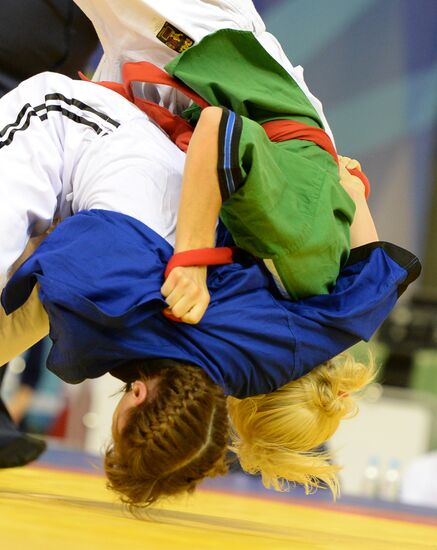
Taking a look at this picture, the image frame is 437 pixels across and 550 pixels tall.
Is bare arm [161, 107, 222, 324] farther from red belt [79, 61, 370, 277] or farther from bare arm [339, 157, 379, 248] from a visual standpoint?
bare arm [339, 157, 379, 248]

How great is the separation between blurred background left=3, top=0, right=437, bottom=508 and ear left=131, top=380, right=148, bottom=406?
2.36 meters

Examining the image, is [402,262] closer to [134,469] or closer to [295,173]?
[295,173]

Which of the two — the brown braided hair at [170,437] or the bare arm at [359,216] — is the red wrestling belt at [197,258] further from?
the bare arm at [359,216]

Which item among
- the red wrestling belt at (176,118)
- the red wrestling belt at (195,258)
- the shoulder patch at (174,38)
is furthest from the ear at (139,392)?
the shoulder patch at (174,38)

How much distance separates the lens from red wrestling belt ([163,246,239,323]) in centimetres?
127

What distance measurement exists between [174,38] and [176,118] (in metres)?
0.13

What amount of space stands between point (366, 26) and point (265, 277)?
11.1 feet

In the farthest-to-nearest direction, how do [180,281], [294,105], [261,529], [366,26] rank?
[366,26], [261,529], [294,105], [180,281]

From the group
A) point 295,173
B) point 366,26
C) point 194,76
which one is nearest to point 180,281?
point 295,173

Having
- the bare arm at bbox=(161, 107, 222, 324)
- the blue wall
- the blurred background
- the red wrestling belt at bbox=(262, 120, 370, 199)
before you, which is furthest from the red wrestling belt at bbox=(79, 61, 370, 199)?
the blue wall

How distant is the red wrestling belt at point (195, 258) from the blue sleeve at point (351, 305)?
0.39 ft

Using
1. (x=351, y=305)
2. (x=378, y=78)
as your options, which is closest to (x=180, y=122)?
(x=351, y=305)

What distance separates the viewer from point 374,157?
4.73 metres

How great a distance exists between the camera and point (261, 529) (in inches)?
66.7
